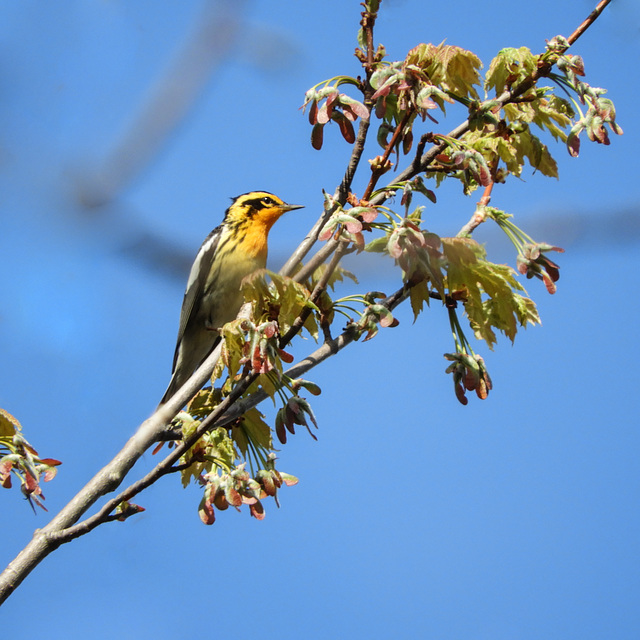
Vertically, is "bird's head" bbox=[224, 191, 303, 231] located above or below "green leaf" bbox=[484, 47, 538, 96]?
above

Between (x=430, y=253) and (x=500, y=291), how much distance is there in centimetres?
37

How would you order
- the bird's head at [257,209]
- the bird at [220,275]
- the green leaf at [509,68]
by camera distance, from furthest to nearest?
the bird's head at [257,209] → the bird at [220,275] → the green leaf at [509,68]

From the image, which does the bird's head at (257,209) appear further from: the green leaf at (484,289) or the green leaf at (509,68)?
the green leaf at (484,289)

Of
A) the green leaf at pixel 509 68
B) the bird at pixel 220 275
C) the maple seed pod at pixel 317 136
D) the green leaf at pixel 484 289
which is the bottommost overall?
the green leaf at pixel 484 289

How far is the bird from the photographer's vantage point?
498 cm

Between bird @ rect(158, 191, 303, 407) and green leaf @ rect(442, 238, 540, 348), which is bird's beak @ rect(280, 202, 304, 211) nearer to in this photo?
bird @ rect(158, 191, 303, 407)

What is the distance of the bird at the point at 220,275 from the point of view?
4.98 m

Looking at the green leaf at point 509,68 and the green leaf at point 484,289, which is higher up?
the green leaf at point 509,68

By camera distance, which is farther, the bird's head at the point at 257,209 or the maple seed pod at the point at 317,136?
the bird's head at the point at 257,209

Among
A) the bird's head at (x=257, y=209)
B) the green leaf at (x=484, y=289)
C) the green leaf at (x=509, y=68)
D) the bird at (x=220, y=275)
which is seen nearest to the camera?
the green leaf at (x=484, y=289)

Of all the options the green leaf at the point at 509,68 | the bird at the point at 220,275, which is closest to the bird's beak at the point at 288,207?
the bird at the point at 220,275

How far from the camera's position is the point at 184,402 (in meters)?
2.67

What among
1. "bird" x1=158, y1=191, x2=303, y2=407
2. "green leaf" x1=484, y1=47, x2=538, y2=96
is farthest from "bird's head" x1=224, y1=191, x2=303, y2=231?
"green leaf" x1=484, y1=47, x2=538, y2=96

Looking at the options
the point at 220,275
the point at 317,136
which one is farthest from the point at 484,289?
the point at 220,275
